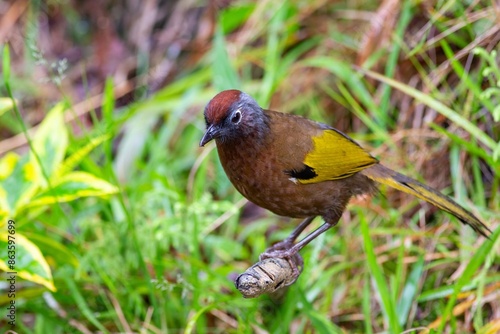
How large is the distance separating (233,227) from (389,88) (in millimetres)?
1485

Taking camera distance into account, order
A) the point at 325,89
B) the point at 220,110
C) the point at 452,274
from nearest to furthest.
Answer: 1. the point at 220,110
2. the point at 452,274
3. the point at 325,89

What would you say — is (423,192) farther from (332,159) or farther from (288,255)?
(288,255)

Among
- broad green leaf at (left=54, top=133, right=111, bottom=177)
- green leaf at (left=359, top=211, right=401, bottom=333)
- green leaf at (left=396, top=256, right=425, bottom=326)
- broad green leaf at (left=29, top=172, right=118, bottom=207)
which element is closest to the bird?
green leaf at (left=359, top=211, right=401, bottom=333)

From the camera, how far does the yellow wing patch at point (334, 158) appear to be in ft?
11.2

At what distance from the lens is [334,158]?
138 inches

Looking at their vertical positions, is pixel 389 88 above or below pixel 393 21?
below

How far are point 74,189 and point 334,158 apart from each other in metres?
1.50

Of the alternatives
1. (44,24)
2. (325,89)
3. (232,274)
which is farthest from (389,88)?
(44,24)

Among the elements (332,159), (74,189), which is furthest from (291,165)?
(74,189)

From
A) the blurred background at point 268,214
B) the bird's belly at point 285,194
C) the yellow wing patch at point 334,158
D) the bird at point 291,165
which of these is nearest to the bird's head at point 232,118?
the bird at point 291,165

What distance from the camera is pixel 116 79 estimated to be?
6.73 m

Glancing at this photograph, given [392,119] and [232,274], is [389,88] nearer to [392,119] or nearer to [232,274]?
[392,119]

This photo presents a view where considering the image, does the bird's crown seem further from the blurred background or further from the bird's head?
the blurred background

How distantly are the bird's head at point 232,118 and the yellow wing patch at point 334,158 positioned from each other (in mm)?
322
